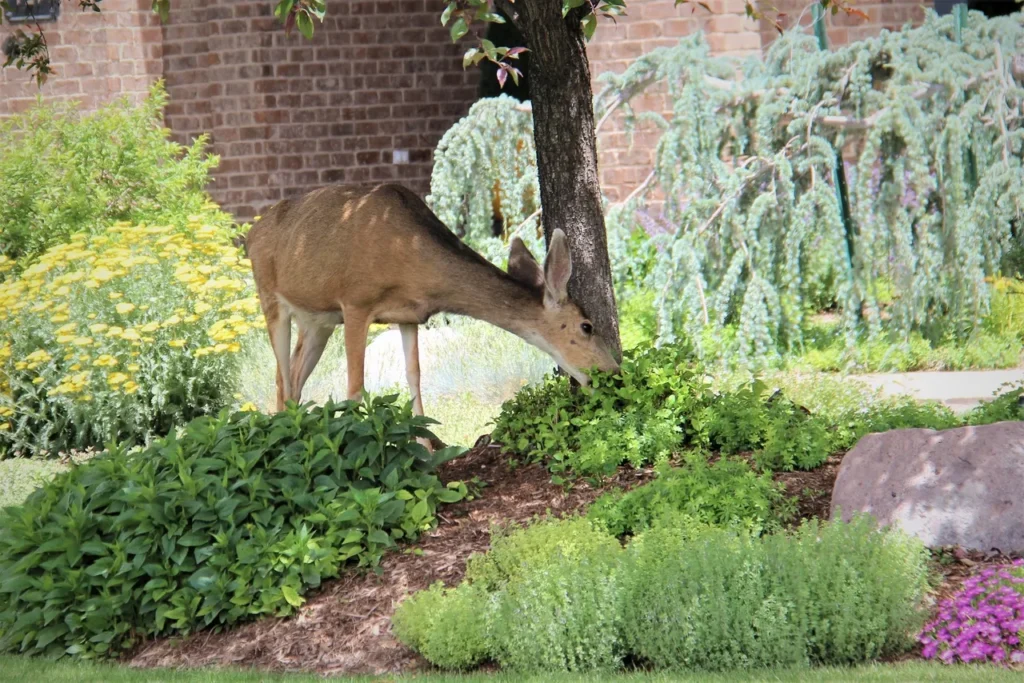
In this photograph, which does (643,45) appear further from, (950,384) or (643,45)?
(950,384)

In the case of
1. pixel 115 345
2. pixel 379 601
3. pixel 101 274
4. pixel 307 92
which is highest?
pixel 307 92

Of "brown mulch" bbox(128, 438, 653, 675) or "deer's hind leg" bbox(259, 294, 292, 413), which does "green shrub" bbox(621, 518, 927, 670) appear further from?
"deer's hind leg" bbox(259, 294, 292, 413)

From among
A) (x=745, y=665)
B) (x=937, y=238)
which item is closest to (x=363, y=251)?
(x=745, y=665)

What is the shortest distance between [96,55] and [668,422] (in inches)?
476

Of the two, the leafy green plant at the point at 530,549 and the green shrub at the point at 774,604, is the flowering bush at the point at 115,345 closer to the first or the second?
the leafy green plant at the point at 530,549

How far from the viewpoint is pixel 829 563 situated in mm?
4363

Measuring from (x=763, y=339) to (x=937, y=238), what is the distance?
1.61 meters

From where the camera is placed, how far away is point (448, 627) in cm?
445

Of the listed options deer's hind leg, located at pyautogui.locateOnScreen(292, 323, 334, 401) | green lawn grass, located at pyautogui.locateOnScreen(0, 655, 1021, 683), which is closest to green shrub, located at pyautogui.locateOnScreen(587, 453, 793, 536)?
green lawn grass, located at pyautogui.locateOnScreen(0, 655, 1021, 683)

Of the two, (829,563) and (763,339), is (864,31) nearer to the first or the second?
(763,339)

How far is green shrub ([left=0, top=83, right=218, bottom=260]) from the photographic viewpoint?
472 inches

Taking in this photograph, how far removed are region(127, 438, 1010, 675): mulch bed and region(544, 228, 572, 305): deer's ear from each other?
106 centimetres

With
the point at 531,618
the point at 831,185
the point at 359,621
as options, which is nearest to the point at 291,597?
the point at 359,621

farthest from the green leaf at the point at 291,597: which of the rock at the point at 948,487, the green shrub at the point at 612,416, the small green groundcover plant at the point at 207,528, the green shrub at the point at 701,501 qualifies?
the rock at the point at 948,487
